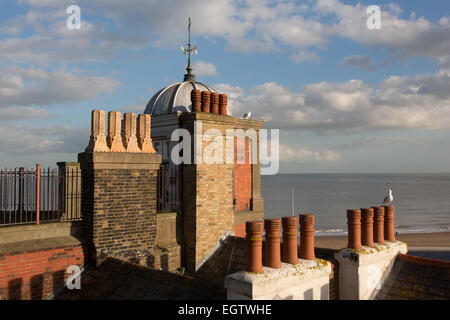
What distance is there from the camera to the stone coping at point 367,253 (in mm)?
6910

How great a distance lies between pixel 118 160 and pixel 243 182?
6078 millimetres

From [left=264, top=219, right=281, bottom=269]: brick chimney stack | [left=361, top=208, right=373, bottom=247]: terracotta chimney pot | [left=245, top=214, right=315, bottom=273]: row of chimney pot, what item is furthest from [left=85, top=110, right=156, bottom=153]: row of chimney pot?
[left=361, top=208, right=373, bottom=247]: terracotta chimney pot

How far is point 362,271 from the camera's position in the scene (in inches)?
273

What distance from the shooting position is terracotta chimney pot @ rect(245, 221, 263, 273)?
543 centimetres

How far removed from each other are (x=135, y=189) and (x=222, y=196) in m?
2.66

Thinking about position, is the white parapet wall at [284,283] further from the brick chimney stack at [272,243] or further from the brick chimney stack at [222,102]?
the brick chimney stack at [222,102]

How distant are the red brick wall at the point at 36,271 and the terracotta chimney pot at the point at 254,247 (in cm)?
455

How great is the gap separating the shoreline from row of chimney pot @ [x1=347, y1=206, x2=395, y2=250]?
2931 centimetres

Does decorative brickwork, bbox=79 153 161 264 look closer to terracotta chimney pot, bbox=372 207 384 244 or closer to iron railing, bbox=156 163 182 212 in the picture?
iron railing, bbox=156 163 182 212

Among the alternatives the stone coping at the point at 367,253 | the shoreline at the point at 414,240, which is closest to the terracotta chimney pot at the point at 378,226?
the stone coping at the point at 367,253

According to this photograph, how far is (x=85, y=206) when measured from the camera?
8.18 m
